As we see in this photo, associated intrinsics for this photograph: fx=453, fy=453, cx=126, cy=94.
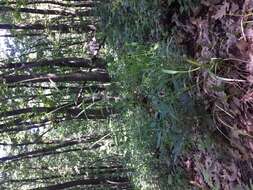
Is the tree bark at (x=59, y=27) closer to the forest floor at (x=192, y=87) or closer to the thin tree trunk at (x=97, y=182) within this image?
the forest floor at (x=192, y=87)

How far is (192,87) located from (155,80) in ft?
0.91

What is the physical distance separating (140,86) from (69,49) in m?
3.22

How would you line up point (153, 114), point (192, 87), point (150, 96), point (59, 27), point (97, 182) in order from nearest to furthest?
point (192, 87) < point (150, 96) < point (153, 114) < point (59, 27) < point (97, 182)

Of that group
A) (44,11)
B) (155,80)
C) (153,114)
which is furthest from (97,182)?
(155,80)

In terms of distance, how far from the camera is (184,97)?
3.25 metres

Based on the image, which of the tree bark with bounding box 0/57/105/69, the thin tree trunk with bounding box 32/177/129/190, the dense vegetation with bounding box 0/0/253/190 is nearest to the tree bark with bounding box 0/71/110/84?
the dense vegetation with bounding box 0/0/253/190

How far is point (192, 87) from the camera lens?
3.29 metres

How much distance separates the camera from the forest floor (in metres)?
3.03

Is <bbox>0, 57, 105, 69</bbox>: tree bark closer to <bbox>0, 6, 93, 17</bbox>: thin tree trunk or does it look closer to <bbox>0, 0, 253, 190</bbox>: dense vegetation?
<bbox>0, 0, 253, 190</bbox>: dense vegetation

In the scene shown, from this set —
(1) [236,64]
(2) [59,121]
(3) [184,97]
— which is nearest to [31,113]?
(2) [59,121]

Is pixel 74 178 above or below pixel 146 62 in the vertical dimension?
below

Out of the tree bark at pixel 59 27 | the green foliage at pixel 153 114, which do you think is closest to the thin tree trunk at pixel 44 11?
the tree bark at pixel 59 27

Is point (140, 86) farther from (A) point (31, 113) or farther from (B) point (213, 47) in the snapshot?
(A) point (31, 113)

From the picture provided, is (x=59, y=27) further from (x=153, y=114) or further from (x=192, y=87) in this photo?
(x=192, y=87)
